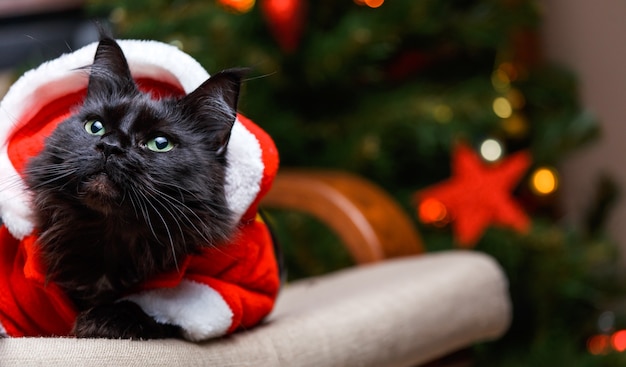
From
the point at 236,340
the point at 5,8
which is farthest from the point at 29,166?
the point at 5,8

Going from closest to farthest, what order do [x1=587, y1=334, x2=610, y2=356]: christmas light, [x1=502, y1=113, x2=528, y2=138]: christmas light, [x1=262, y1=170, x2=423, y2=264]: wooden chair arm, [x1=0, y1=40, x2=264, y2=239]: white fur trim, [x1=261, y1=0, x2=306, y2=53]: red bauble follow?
[x1=0, y1=40, x2=264, y2=239]: white fur trim → [x1=262, y1=170, x2=423, y2=264]: wooden chair arm → [x1=261, y1=0, x2=306, y2=53]: red bauble → [x1=587, y1=334, x2=610, y2=356]: christmas light → [x1=502, y1=113, x2=528, y2=138]: christmas light

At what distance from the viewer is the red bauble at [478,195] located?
1.66 metres

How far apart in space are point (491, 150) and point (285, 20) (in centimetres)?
55

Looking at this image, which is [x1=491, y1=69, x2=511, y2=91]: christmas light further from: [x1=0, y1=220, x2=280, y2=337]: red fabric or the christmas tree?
[x1=0, y1=220, x2=280, y2=337]: red fabric

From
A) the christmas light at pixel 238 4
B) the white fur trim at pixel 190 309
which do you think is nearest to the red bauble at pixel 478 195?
the christmas light at pixel 238 4

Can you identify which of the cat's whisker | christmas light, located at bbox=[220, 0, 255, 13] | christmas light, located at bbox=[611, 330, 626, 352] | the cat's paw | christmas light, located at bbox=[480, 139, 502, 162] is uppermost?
the cat's whisker

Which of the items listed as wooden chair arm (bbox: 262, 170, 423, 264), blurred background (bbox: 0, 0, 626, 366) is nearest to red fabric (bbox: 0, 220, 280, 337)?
wooden chair arm (bbox: 262, 170, 423, 264)

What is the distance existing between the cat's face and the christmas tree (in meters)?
0.78

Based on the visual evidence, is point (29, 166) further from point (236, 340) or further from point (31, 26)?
point (31, 26)

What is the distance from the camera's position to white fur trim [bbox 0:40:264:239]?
80 cm

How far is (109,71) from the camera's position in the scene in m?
0.78

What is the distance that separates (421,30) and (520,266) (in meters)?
0.54

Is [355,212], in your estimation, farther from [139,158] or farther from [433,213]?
[139,158]

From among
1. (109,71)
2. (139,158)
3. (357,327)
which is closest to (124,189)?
(139,158)
